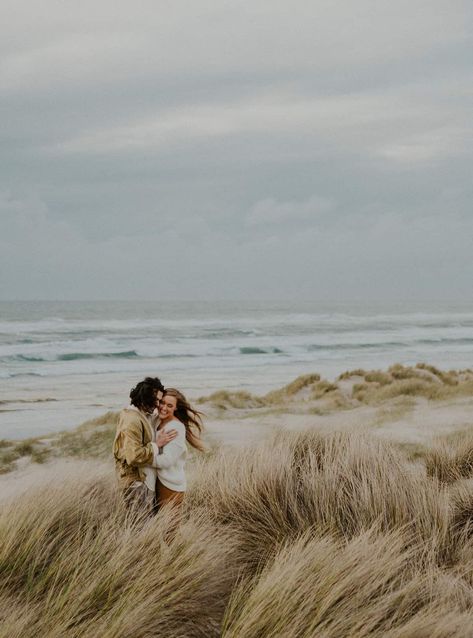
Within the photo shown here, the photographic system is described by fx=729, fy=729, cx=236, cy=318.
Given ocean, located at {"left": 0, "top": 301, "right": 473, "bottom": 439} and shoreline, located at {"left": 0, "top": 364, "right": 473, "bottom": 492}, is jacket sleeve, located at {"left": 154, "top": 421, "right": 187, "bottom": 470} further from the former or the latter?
ocean, located at {"left": 0, "top": 301, "right": 473, "bottom": 439}

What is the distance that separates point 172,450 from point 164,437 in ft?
0.32

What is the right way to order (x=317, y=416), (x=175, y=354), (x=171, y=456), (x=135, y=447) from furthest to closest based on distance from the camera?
(x=175, y=354) → (x=317, y=416) → (x=171, y=456) → (x=135, y=447)

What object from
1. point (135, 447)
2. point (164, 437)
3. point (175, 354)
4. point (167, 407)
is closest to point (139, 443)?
point (135, 447)

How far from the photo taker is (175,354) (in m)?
35.2

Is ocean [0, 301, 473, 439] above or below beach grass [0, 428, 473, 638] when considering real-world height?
below

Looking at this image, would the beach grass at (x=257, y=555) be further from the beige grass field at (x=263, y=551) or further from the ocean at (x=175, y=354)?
the ocean at (x=175, y=354)

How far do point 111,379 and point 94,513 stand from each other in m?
21.3

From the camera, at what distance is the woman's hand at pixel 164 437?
4.64 meters

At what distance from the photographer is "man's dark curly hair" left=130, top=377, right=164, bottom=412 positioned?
15.3ft

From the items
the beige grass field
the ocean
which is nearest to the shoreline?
the beige grass field

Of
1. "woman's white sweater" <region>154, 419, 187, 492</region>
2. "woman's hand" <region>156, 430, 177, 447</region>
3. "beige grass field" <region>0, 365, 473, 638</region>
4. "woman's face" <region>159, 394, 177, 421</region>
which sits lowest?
"beige grass field" <region>0, 365, 473, 638</region>

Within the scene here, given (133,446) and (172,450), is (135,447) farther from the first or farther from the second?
(172,450)

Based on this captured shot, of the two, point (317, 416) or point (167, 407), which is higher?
point (167, 407)

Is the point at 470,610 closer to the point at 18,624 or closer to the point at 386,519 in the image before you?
the point at 386,519
